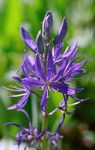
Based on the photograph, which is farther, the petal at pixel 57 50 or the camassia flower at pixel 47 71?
the petal at pixel 57 50

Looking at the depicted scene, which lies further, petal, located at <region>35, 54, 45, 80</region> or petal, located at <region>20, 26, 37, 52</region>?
petal, located at <region>20, 26, 37, 52</region>

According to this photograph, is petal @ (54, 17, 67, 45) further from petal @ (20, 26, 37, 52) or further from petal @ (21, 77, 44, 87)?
petal @ (21, 77, 44, 87)

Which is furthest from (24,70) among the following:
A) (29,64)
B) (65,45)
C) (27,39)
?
(65,45)

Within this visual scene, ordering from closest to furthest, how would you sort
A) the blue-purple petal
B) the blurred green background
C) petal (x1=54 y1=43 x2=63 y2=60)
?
the blue-purple petal, petal (x1=54 y1=43 x2=63 y2=60), the blurred green background

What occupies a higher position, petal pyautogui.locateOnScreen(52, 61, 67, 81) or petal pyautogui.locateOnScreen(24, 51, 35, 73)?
petal pyautogui.locateOnScreen(24, 51, 35, 73)

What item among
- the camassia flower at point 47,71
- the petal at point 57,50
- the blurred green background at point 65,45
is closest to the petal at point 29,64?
the camassia flower at point 47,71

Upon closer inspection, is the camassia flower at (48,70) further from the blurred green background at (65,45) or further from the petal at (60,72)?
the blurred green background at (65,45)

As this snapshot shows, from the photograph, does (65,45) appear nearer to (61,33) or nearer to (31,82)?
(61,33)

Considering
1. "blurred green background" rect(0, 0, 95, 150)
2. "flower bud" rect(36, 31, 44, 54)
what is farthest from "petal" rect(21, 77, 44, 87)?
"blurred green background" rect(0, 0, 95, 150)

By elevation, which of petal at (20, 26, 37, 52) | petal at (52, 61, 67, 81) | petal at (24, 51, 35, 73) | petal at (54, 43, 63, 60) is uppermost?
petal at (20, 26, 37, 52)
